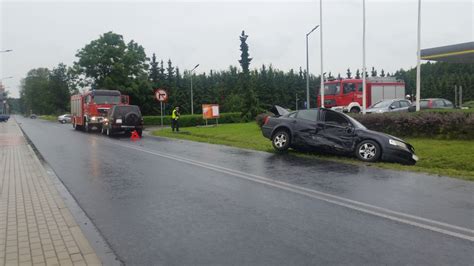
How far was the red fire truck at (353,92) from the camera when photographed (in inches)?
1119

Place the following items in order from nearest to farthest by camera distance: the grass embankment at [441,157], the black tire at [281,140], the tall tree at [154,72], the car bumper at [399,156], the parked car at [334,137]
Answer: the grass embankment at [441,157], the car bumper at [399,156], the parked car at [334,137], the black tire at [281,140], the tall tree at [154,72]

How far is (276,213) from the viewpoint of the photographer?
20.7 feet

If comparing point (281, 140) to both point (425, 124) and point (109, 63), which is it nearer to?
point (425, 124)

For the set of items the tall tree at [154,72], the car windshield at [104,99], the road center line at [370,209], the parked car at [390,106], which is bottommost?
the road center line at [370,209]

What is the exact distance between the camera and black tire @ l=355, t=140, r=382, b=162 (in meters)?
11.8

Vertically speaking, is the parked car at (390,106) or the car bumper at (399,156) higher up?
the parked car at (390,106)

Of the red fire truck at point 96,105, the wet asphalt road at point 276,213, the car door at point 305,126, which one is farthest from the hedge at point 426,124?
the red fire truck at point 96,105

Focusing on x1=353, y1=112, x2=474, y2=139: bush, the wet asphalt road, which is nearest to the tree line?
x1=353, y1=112, x2=474, y2=139: bush

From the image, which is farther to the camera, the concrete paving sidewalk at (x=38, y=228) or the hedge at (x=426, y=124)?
the hedge at (x=426, y=124)

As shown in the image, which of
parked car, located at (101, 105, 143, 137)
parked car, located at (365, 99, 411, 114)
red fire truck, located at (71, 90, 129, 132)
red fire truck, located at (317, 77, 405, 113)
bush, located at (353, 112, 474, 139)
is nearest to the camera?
bush, located at (353, 112, 474, 139)

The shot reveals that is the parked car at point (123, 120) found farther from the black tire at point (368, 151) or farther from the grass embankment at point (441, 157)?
the black tire at point (368, 151)

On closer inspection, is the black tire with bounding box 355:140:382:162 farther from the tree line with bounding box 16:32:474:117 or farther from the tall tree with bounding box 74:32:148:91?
the tall tree with bounding box 74:32:148:91

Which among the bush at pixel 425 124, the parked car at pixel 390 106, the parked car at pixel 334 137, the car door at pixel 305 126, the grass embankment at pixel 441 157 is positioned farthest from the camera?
the parked car at pixel 390 106

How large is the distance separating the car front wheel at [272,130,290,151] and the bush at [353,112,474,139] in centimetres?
489
